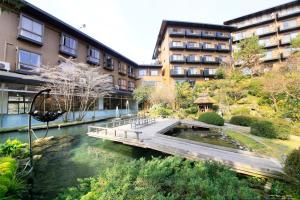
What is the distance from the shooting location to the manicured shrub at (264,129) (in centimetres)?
1291

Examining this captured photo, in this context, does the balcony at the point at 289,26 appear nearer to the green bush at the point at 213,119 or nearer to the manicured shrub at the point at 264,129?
the green bush at the point at 213,119

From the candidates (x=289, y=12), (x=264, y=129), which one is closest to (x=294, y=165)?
(x=264, y=129)

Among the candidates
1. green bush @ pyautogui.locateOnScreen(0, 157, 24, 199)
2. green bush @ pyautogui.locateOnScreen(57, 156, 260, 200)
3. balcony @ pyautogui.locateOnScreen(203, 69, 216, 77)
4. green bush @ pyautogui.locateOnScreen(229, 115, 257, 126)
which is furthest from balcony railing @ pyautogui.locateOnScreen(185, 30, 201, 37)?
green bush @ pyautogui.locateOnScreen(0, 157, 24, 199)

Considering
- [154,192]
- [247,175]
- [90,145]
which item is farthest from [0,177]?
[247,175]

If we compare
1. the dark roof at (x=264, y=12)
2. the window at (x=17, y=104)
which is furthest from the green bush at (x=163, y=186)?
the dark roof at (x=264, y=12)

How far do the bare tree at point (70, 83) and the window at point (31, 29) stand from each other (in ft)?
10.8

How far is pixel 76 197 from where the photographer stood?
4.45 metres

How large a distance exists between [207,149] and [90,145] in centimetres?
749

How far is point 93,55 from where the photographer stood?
29.1 m

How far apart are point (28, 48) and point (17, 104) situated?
6197 mm

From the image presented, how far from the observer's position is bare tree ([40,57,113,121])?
748 inches

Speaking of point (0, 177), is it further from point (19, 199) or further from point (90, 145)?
point (90, 145)

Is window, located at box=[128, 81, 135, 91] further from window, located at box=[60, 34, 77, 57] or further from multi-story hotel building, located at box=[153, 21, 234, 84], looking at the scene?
window, located at box=[60, 34, 77, 57]

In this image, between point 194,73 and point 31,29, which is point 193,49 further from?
point 31,29
